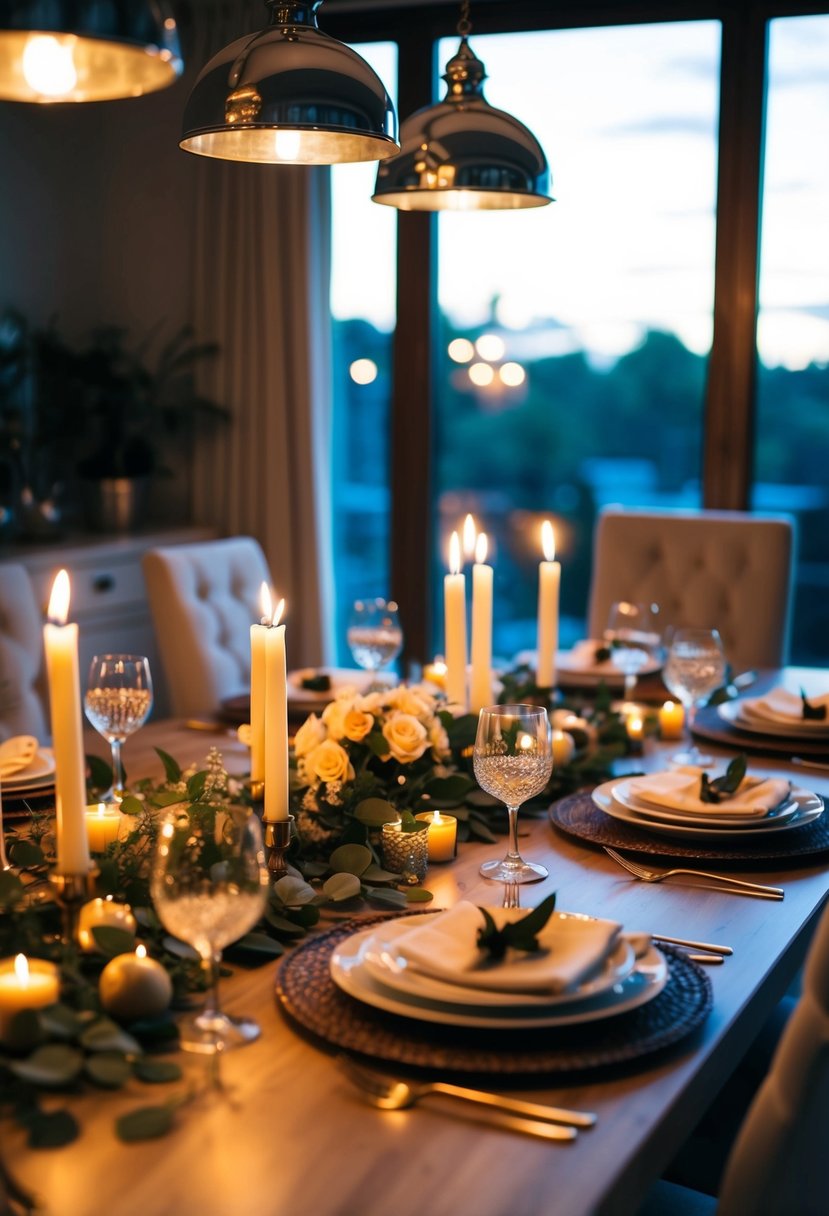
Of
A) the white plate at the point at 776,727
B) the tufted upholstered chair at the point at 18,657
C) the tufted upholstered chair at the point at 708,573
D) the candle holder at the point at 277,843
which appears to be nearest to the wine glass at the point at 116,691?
the candle holder at the point at 277,843

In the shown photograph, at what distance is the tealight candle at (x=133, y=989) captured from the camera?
3.53 feet

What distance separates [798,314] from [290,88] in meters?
2.69

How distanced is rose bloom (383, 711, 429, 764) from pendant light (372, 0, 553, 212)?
78 cm

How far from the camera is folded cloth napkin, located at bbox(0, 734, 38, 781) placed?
1.85 metres

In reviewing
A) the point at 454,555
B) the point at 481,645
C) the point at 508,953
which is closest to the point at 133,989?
the point at 508,953

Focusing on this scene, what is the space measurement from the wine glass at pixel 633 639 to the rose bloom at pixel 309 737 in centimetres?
95

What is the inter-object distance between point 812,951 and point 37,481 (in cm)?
382

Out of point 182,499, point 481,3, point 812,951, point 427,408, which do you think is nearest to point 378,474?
point 427,408

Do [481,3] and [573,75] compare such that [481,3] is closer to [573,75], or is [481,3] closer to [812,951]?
[573,75]

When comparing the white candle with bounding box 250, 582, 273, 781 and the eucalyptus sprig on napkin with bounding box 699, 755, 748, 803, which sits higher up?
the white candle with bounding box 250, 582, 273, 781

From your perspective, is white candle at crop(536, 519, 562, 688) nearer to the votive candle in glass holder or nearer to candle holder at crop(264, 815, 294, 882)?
the votive candle in glass holder

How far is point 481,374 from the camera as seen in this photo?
438cm

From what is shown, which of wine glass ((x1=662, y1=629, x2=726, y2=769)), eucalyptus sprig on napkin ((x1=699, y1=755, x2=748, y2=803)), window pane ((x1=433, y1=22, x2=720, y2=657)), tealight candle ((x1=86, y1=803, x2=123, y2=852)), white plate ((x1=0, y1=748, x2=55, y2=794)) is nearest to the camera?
tealight candle ((x1=86, y1=803, x2=123, y2=852))

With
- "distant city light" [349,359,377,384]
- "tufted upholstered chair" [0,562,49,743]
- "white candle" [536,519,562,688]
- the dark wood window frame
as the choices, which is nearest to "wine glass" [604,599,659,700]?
"white candle" [536,519,562,688]
